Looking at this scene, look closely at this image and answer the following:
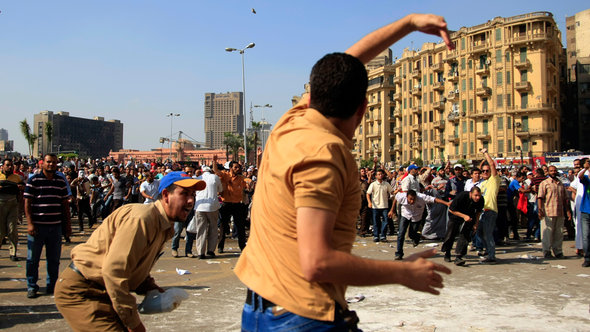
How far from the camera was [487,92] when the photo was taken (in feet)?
216

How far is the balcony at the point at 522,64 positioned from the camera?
62466 mm

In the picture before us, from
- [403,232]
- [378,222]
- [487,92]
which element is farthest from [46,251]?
[487,92]

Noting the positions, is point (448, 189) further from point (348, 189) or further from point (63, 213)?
point (348, 189)

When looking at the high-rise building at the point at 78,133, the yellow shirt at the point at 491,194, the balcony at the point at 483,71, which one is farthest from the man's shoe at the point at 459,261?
the high-rise building at the point at 78,133

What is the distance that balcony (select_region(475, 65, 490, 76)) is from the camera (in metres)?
65.7

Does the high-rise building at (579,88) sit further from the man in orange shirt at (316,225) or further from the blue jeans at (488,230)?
the man in orange shirt at (316,225)

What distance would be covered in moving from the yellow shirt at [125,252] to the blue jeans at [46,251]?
477 cm

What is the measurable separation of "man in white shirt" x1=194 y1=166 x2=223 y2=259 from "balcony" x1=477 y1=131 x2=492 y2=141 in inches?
2445

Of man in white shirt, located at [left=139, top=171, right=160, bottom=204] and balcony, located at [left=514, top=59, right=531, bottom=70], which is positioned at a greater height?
balcony, located at [left=514, top=59, right=531, bottom=70]

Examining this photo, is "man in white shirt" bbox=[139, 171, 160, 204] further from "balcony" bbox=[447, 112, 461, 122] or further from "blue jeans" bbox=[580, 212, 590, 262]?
"balcony" bbox=[447, 112, 461, 122]

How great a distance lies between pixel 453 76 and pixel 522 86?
9.69 metres

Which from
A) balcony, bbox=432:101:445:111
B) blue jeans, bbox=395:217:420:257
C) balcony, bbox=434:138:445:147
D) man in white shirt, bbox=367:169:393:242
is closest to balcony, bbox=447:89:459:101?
balcony, bbox=432:101:445:111

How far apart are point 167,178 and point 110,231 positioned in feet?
1.74

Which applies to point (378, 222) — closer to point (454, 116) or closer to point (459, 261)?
point (459, 261)
